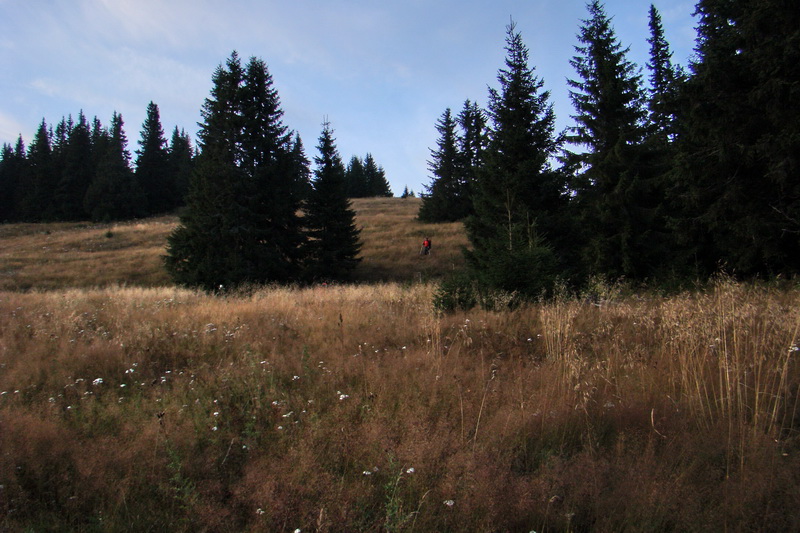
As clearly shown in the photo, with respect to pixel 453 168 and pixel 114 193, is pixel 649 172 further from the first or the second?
pixel 114 193

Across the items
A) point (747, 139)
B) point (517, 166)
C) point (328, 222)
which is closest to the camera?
point (747, 139)

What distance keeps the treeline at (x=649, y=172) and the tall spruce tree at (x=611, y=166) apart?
50 millimetres

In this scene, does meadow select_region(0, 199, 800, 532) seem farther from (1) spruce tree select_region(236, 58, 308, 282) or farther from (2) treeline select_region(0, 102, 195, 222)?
(2) treeline select_region(0, 102, 195, 222)

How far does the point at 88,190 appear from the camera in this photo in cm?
4719

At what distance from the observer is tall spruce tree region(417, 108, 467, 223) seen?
36625 millimetres

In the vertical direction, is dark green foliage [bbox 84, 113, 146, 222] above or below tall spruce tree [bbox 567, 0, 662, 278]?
above

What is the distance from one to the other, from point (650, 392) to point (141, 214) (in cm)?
5890

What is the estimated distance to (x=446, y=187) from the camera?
37.5m

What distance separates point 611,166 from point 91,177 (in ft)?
209

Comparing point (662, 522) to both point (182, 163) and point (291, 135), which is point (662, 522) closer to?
point (291, 135)

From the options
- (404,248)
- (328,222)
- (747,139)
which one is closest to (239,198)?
(328,222)

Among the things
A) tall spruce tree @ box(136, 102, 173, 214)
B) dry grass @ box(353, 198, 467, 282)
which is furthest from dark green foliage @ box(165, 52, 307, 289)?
tall spruce tree @ box(136, 102, 173, 214)

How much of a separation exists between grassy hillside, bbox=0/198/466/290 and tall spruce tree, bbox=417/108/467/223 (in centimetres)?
223

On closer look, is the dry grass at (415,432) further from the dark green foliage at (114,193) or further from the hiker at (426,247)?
the dark green foliage at (114,193)
